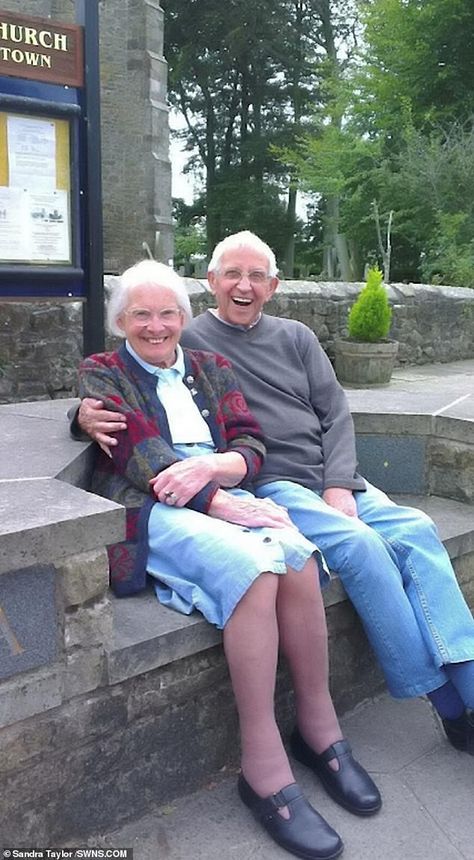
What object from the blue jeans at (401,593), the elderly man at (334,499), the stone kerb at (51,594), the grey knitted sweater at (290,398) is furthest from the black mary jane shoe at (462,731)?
the stone kerb at (51,594)

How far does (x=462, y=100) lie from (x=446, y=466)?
47.4 ft

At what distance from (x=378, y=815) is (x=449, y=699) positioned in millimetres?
431

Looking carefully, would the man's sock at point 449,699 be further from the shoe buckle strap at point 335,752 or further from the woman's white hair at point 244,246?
the woman's white hair at point 244,246

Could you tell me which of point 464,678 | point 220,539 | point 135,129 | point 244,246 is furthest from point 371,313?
point 135,129

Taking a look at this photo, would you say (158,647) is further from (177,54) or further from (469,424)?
(177,54)

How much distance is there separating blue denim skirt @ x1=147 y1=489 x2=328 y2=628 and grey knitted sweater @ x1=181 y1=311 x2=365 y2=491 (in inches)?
19.4

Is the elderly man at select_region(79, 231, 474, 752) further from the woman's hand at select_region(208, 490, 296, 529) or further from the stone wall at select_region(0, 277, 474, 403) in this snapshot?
the stone wall at select_region(0, 277, 474, 403)

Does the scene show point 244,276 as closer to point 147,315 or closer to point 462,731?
point 147,315

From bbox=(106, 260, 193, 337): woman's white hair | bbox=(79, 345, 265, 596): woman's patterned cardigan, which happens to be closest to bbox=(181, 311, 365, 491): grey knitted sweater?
bbox=(79, 345, 265, 596): woman's patterned cardigan

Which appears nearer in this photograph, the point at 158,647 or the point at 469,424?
the point at 158,647

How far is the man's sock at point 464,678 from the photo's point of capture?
7.22ft

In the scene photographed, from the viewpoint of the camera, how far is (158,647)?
1967mm

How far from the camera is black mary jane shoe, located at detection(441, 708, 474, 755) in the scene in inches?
91.2

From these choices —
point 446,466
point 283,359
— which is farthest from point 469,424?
point 283,359
